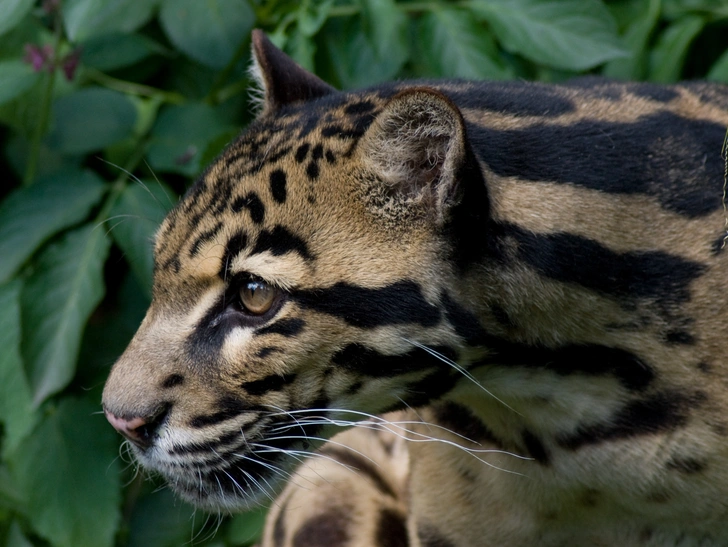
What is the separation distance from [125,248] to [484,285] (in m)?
1.62

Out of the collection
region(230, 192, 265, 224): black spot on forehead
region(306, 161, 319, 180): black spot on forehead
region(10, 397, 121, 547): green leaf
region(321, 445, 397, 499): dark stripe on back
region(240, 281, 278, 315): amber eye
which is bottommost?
region(10, 397, 121, 547): green leaf

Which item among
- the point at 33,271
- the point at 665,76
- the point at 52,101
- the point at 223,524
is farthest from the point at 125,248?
the point at 665,76

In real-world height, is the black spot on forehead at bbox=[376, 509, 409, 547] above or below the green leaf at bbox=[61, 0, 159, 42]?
below

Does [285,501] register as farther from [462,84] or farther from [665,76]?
[665,76]

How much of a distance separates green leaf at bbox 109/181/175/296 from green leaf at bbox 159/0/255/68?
575 millimetres

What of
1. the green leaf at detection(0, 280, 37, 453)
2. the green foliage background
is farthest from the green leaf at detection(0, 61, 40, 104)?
the green leaf at detection(0, 280, 37, 453)

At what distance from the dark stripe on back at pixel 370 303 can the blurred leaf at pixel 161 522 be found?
6.41 ft

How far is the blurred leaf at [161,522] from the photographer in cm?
407

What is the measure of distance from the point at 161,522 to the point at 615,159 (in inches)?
97.2

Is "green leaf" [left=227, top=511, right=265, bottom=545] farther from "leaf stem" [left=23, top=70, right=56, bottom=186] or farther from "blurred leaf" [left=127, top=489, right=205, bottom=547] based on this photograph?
"leaf stem" [left=23, top=70, right=56, bottom=186]

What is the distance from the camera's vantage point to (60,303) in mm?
3580

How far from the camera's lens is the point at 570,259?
243 cm

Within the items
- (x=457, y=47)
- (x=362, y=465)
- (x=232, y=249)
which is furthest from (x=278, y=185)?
(x=457, y=47)

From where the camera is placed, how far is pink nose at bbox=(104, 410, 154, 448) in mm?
2449
